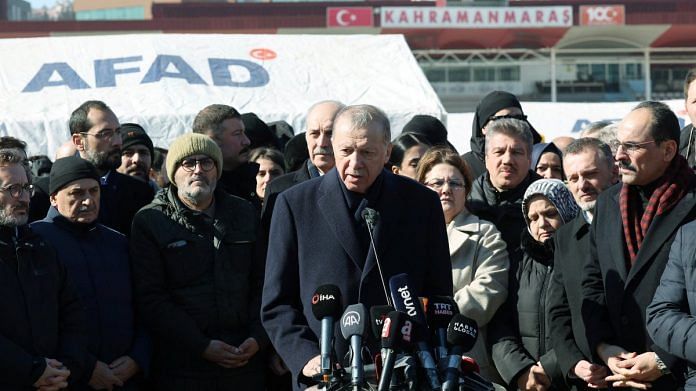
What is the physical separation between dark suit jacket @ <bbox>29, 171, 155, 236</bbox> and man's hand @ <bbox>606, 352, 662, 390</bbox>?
300 cm

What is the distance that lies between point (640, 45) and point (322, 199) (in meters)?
43.6

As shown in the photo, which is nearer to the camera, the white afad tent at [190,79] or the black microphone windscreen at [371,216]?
the black microphone windscreen at [371,216]

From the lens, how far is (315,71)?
11641 millimetres

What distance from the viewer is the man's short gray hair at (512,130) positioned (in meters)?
6.61

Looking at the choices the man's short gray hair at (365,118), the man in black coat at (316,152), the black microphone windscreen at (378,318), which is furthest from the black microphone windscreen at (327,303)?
the man in black coat at (316,152)

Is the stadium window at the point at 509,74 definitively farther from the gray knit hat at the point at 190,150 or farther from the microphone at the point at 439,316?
the microphone at the point at 439,316

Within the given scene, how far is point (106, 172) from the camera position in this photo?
684 centimetres

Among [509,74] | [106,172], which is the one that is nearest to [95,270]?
[106,172]

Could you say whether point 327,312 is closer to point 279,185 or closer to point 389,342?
point 389,342

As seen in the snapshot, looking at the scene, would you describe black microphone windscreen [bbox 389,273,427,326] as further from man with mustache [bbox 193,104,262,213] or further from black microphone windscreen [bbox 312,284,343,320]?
man with mustache [bbox 193,104,262,213]

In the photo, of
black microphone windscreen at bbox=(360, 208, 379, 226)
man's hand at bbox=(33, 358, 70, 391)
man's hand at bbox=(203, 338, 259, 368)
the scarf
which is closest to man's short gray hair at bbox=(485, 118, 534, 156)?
the scarf

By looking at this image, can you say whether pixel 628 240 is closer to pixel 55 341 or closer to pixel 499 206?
pixel 499 206

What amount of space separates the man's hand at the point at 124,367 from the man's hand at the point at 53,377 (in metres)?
0.44

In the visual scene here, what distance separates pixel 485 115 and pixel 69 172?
3016 millimetres
